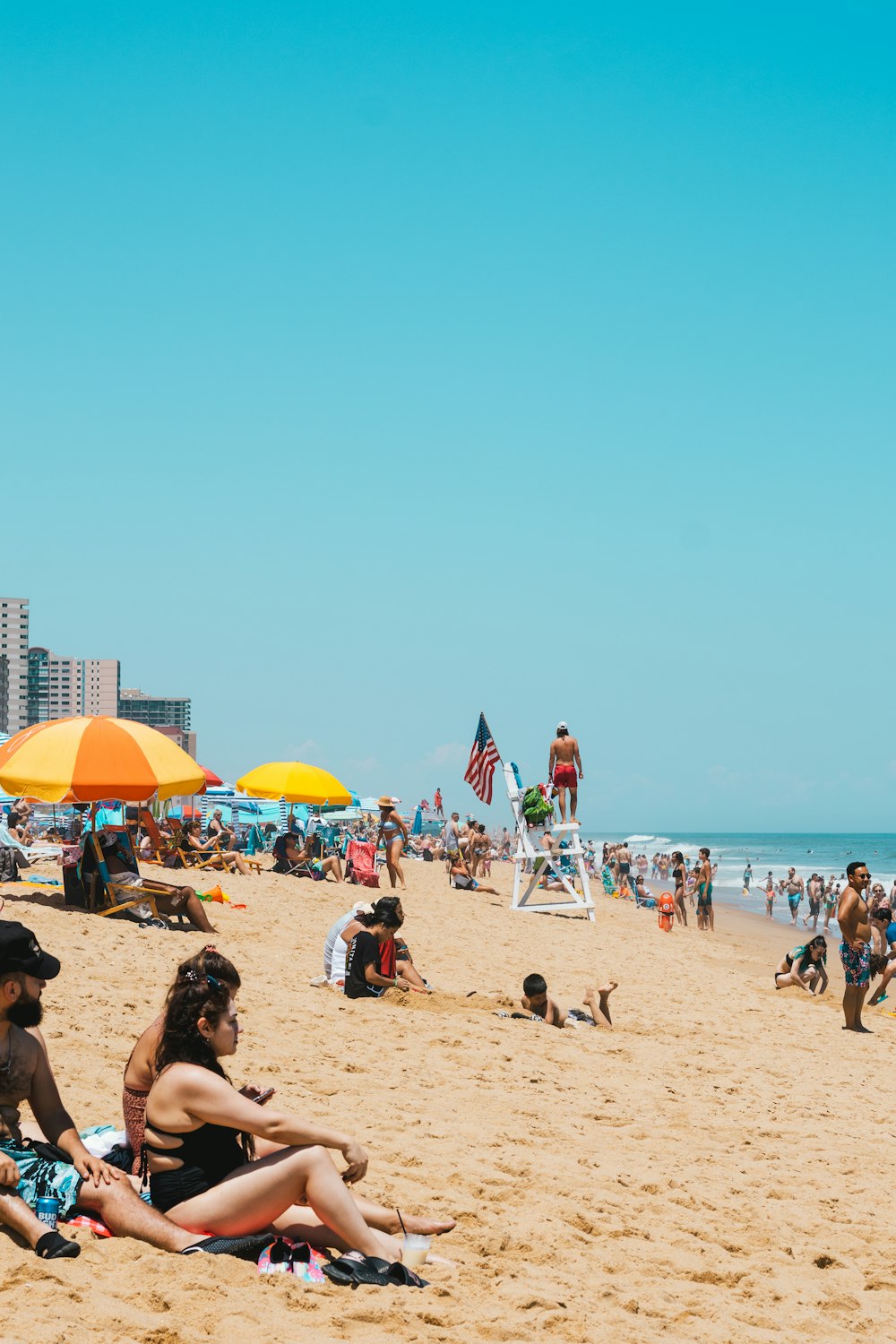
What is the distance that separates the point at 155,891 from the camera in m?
11.5

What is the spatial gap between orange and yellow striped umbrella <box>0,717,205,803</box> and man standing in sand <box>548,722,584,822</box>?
7123mm

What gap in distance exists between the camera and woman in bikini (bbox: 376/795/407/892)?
58.2ft

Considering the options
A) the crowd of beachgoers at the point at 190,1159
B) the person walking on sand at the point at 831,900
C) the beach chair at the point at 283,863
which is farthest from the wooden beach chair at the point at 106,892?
the person walking on sand at the point at 831,900

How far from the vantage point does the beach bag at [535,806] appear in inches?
697

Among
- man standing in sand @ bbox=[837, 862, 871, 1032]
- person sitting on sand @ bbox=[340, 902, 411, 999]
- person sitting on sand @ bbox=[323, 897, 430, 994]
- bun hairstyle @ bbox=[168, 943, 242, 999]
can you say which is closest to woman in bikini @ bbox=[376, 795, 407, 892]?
person sitting on sand @ bbox=[323, 897, 430, 994]

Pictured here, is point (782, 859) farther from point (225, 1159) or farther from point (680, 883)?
point (225, 1159)

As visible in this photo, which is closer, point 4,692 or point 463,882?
point 463,882

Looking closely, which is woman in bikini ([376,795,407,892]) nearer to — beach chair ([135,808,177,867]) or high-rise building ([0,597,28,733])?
beach chair ([135,808,177,867])

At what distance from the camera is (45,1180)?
3770 millimetres

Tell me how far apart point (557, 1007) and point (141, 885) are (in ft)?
15.1

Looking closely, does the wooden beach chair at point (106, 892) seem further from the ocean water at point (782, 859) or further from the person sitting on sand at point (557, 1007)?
the ocean water at point (782, 859)

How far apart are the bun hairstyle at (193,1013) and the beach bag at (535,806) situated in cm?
1385

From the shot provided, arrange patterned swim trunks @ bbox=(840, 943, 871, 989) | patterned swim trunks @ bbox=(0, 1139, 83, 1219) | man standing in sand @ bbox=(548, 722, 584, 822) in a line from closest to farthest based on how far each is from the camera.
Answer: patterned swim trunks @ bbox=(0, 1139, 83, 1219), patterned swim trunks @ bbox=(840, 943, 871, 989), man standing in sand @ bbox=(548, 722, 584, 822)

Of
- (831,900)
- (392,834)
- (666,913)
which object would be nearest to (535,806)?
(392,834)
